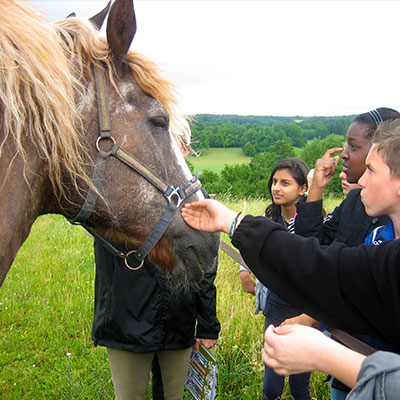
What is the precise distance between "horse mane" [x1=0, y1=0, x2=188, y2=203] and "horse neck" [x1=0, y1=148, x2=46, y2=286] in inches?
1.8

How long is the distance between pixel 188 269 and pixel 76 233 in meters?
6.26

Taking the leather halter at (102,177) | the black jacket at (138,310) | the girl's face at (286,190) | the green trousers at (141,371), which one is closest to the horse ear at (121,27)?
the leather halter at (102,177)

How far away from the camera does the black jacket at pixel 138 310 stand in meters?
2.04

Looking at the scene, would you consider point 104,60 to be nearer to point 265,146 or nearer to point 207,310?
point 207,310

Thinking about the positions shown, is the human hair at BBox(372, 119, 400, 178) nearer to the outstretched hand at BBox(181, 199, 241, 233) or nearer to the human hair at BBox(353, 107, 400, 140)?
the human hair at BBox(353, 107, 400, 140)

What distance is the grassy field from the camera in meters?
3.00

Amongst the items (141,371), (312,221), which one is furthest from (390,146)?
(141,371)

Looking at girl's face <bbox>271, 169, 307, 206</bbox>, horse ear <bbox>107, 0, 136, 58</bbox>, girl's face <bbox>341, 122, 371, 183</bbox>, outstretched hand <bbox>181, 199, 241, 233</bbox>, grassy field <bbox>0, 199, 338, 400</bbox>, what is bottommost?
grassy field <bbox>0, 199, 338, 400</bbox>

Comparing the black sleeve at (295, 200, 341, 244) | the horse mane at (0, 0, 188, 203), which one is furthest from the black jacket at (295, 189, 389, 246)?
the horse mane at (0, 0, 188, 203)

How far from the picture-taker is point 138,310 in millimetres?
2074

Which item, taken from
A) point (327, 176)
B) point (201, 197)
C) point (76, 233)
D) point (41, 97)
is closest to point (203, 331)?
point (201, 197)

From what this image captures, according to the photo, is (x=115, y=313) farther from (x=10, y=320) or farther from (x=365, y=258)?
(x=10, y=320)

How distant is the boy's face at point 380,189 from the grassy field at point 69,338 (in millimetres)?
1954

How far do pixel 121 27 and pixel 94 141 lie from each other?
21.4 inches
